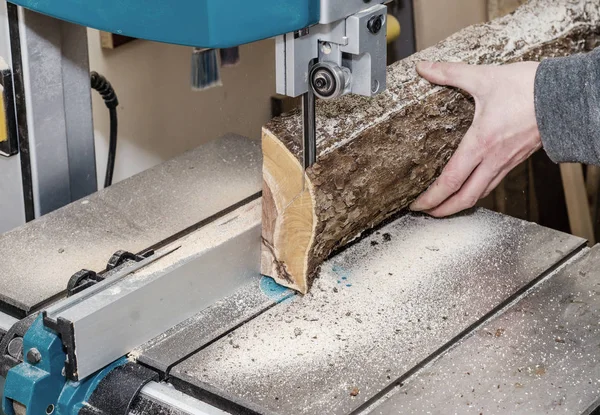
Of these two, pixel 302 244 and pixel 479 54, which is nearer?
pixel 302 244

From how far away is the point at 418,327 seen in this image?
154 centimetres

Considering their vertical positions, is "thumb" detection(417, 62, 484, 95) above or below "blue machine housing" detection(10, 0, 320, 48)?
below

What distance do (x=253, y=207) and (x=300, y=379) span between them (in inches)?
17.2

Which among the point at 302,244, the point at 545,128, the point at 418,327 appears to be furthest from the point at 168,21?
the point at 545,128

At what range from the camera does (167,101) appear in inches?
104

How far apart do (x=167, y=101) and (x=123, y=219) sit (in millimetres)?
873

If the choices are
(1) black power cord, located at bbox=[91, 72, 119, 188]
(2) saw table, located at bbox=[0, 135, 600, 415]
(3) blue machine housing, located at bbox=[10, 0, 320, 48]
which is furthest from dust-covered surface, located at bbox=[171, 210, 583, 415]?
(1) black power cord, located at bbox=[91, 72, 119, 188]

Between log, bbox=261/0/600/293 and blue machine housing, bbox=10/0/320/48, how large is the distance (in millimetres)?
350

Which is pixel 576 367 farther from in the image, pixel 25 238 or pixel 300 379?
pixel 25 238

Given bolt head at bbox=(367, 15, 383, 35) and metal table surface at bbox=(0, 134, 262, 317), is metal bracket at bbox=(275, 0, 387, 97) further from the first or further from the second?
metal table surface at bbox=(0, 134, 262, 317)

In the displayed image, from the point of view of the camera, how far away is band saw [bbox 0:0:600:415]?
136 centimetres

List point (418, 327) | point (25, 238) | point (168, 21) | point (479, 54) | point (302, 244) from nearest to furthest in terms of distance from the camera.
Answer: point (168, 21), point (418, 327), point (302, 244), point (25, 238), point (479, 54)

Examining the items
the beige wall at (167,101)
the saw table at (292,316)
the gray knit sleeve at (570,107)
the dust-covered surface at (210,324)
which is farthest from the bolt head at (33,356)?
the beige wall at (167,101)

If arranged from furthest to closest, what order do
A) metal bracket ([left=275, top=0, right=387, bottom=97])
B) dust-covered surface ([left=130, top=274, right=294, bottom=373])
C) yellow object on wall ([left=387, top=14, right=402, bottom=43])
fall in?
yellow object on wall ([left=387, top=14, right=402, bottom=43]), dust-covered surface ([left=130, top=274, right=294, bottom=373]), metal bracket ([left=275, top=0, right=387, bottom=97])
